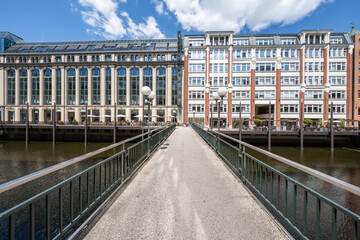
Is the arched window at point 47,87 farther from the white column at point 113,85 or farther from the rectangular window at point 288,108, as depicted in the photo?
the rectangular window at point 288,108

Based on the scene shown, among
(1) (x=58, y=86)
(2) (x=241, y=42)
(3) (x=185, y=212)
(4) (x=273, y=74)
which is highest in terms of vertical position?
(2) (x=241, y=42)

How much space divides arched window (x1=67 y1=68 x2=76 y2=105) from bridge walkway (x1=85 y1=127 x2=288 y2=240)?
53.5 m

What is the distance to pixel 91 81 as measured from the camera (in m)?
49.0

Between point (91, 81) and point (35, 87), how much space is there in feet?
56.6

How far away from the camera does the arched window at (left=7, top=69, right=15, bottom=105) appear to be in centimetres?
5069

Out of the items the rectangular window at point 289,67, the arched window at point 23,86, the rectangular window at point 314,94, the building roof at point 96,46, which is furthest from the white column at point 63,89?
the rectangular window at point 314,94

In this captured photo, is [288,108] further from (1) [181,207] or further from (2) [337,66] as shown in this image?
(1) [181,207]

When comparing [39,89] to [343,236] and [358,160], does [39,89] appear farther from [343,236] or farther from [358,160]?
[358,160]

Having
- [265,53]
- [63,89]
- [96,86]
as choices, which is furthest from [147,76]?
[265,53]

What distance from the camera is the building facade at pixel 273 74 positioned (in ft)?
140

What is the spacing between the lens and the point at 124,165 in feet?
16.7

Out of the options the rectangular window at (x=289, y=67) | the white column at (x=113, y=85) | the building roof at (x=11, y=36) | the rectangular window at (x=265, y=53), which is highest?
the building roof at (x=11, y=36)

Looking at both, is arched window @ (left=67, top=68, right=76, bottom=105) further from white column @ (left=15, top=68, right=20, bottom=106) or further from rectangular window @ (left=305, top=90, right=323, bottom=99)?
rectangular window @ (left=305, top=90, right=323, bottom=99)

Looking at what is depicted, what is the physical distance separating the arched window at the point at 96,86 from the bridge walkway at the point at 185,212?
4915 cm
